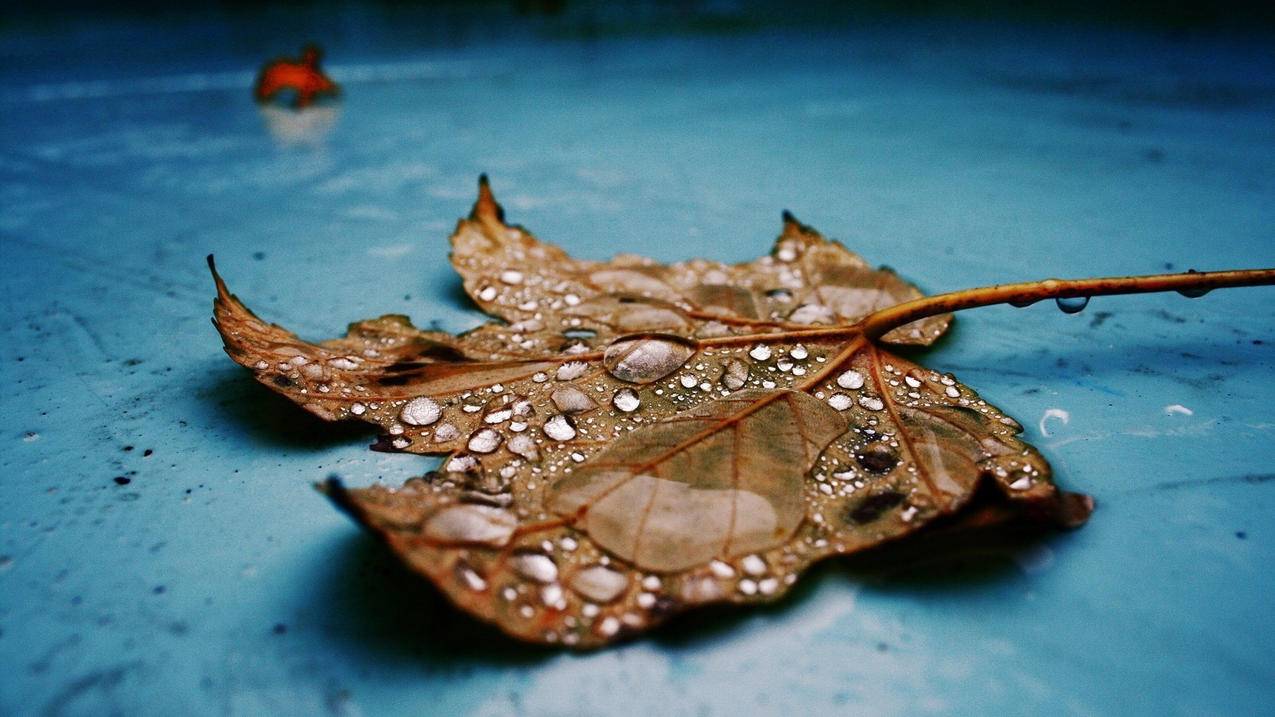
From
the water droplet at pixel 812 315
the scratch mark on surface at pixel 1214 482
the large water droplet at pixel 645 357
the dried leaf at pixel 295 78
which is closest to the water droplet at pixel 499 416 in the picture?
the large water droplet at pixel 645 357

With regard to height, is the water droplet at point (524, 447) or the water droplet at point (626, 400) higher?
the water droplet at point (626, 400)

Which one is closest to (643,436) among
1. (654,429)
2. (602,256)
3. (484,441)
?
(654,429)

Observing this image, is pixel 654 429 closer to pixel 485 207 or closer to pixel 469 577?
pixel 469 577

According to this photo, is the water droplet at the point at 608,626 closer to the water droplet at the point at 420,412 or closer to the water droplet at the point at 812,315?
the water droplet at the point at 420,412

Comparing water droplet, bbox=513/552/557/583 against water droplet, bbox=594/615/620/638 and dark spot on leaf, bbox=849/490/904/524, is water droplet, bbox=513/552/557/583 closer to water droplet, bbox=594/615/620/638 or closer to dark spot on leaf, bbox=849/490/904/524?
water droplet, bbox=594/615/620/638

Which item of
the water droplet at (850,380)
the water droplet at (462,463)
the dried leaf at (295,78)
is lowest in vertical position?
the water droplet at (462,463)

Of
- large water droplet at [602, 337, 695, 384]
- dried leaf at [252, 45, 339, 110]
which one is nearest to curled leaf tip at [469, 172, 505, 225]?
large water droplet at [602, 337, 695, 384]

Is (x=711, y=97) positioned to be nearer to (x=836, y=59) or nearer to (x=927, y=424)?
(x=836, y=59)
